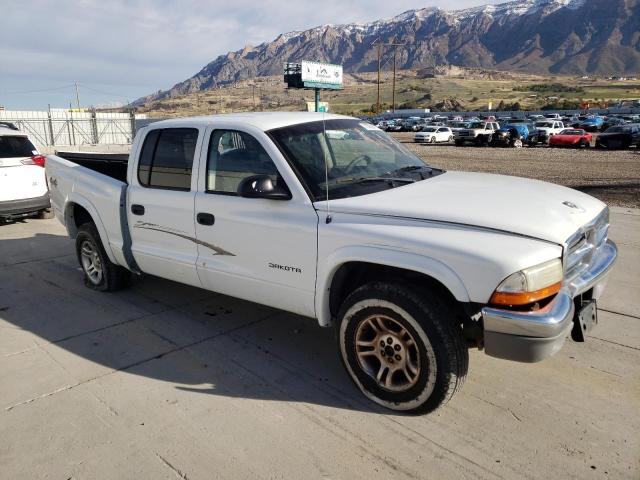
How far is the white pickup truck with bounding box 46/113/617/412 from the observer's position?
2.79 meters

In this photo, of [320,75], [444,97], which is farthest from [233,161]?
[444,97]

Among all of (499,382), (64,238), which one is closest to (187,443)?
(499,382)

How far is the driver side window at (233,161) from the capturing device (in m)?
3.76

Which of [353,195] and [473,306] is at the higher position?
[353,195]

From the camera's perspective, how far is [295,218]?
3.46 metres

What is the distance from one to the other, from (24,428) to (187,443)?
3.42 ft

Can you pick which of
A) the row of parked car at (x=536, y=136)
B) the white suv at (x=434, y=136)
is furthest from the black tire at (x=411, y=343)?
the white suv at (x=434, y=136)

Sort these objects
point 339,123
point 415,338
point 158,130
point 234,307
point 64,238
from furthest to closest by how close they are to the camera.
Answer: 1. point 64,238
2. point 234,307
3. point 158,130
4. point 339,123
5. point 415,338

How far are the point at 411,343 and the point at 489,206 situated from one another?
951 millimetres

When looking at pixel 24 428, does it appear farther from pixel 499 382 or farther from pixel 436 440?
pixel 499 382

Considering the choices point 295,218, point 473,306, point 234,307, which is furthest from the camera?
point 234,307

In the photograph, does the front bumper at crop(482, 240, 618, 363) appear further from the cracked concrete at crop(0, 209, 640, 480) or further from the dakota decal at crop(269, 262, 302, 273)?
the dakota decal at crop(269, 262, 302, 273)

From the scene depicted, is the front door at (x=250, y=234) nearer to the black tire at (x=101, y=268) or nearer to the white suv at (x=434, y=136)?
the black tire at (x=101, y=268)

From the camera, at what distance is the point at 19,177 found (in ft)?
29.0
